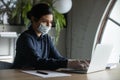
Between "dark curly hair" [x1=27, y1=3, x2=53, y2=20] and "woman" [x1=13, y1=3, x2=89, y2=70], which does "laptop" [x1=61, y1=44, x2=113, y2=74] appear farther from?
"dark curly hair" [x1=27, y1=3, x2=53, y2=20]

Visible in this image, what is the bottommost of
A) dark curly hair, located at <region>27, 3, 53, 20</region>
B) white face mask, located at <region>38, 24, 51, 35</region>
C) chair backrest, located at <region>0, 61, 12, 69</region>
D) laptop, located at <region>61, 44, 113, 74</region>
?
chair backrest, located at <region>0, 61, 12, 69</region>

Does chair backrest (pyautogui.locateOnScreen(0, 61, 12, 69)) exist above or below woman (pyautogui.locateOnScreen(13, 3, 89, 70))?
below

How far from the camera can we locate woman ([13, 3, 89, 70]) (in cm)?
192

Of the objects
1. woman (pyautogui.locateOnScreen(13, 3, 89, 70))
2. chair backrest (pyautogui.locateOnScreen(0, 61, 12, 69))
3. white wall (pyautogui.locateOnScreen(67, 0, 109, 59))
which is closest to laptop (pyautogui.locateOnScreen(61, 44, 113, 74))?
woman (pyautogui.locateOnScreen(13, 3, 89, 70))

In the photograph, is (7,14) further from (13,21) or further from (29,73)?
(29,73)

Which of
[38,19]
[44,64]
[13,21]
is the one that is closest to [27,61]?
[44,64]

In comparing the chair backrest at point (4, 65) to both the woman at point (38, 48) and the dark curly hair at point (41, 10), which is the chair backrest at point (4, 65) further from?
the dark curly hair at point (41, 10)

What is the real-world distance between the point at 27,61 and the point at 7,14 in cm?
264

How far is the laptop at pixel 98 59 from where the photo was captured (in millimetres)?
1733

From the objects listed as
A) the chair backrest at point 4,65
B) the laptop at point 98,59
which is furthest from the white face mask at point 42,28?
the laptop at point 98,59

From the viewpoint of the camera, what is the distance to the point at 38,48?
2.21m

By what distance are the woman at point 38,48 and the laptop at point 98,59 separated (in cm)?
8

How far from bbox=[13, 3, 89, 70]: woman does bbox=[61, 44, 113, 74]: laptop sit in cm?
8

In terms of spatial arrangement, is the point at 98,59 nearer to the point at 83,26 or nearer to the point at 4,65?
the point at 4,65
